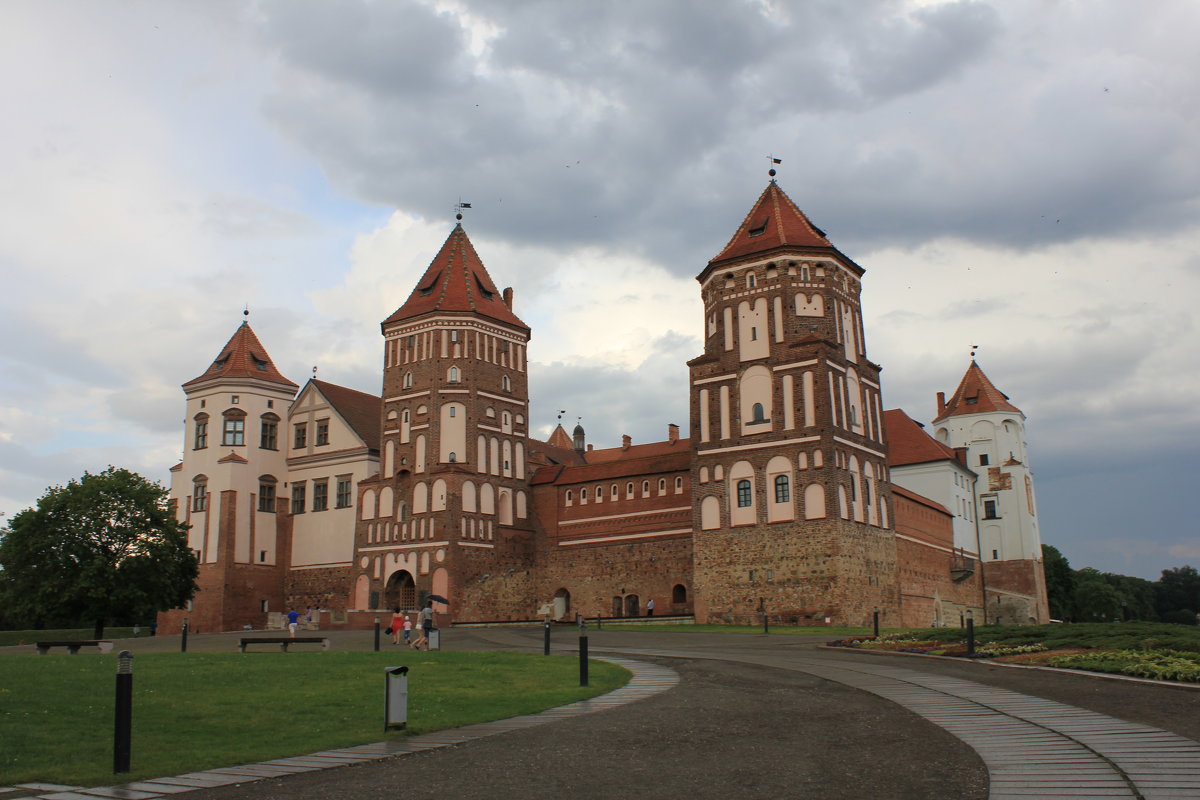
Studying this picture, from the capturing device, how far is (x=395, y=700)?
506 inches

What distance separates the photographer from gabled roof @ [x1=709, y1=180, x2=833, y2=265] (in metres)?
51.7

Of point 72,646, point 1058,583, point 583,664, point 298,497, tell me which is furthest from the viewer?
point 1058,583

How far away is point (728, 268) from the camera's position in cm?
5228

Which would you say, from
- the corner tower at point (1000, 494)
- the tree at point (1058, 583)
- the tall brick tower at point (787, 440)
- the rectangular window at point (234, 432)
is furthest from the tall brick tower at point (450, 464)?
the tree at point (1058, 583)

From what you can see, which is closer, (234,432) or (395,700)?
(395,700)

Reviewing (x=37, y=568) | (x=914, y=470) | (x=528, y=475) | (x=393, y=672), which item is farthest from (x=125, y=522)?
(x=914, y=470)

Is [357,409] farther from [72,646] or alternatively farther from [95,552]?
[72,646]

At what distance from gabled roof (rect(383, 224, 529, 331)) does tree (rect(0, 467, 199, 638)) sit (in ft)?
58.0

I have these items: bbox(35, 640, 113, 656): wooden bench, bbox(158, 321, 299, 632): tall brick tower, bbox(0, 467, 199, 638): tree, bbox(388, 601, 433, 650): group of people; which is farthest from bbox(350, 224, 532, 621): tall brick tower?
bbox(35, 640, 113, 656): wooden bench

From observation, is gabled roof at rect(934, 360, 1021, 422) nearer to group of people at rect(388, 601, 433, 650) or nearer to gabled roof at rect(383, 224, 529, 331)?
gabled roof at rect(383, 224, 529, 331)

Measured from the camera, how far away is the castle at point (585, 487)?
49.0 metres

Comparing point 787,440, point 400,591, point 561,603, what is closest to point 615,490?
point 561,603

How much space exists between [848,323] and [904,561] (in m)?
13.5

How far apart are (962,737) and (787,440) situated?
37841 millimetres
